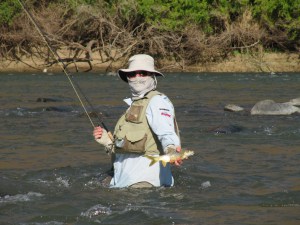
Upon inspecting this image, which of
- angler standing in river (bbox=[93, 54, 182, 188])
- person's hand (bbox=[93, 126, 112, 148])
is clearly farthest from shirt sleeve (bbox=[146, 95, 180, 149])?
person's hand (bbox=[93, 126, 112, 148])

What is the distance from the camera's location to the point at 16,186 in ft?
25.9

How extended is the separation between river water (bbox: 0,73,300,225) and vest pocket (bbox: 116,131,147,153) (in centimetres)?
41

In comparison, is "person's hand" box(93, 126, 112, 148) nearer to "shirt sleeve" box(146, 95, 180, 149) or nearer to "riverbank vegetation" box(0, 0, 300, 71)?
"shirt sleeve" box(146, 95, 180, 149)

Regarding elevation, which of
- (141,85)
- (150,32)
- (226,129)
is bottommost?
(150,32)

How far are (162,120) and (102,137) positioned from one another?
0.61m

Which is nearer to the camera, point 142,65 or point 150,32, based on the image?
point 142,65

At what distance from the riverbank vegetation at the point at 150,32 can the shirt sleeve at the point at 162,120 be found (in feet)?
77.8

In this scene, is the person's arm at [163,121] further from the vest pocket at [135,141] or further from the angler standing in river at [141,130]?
the vest pocket at [135,141]

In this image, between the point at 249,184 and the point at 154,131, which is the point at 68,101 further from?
the point at 154,131

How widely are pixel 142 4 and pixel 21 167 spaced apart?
22.8m

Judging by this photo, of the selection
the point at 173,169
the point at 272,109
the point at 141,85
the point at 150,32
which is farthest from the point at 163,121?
the point at 150,32

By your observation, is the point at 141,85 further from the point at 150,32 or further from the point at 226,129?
the point at 150,32

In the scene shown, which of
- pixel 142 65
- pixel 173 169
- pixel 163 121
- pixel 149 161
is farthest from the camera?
pixel 173 169

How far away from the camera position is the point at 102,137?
6871 millimetres
